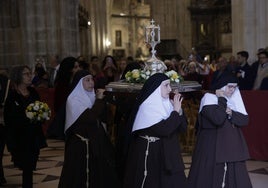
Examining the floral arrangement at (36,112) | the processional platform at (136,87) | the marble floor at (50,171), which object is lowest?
the marble floor at (50,171)

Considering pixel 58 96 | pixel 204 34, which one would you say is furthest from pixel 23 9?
pixel 204 34

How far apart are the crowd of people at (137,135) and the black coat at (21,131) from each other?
12 millimetres

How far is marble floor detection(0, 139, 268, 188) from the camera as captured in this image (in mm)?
8391

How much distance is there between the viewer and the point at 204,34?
29.9 m

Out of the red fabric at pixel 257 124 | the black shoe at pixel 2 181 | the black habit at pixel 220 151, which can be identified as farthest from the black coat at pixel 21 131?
the red fabric at pixel 257 124

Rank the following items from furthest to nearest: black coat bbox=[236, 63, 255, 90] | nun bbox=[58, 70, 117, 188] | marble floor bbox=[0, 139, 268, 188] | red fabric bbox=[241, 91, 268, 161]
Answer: black coat bbox=[236, 63, 255, 90] < red fabric bbox=[241, 91, 268, 161] < marble floor bbox=[0, 139, 268, 188] < nun bbox=[58, 70, 117, 188]

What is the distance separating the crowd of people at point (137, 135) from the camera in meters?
5.66

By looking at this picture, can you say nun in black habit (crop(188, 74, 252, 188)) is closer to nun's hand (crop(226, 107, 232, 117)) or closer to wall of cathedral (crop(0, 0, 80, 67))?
nun's hand (crop(226, 107, 232, 117))

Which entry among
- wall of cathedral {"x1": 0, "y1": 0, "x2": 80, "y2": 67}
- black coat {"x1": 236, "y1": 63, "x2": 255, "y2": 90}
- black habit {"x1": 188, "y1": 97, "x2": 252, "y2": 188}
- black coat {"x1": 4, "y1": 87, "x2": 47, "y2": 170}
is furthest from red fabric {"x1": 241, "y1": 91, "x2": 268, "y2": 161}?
wall of cathedral {"x1": 0, "y1": 0, "x2": 80, "y2": 67}

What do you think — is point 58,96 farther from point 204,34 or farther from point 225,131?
point 204,34

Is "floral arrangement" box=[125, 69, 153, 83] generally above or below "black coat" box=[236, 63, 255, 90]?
above

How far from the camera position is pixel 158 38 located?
7840 millimetres

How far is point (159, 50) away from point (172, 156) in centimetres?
2198

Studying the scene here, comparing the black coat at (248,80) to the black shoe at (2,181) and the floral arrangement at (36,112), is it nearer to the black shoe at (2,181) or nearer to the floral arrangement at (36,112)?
the black shoe at (2,181)
